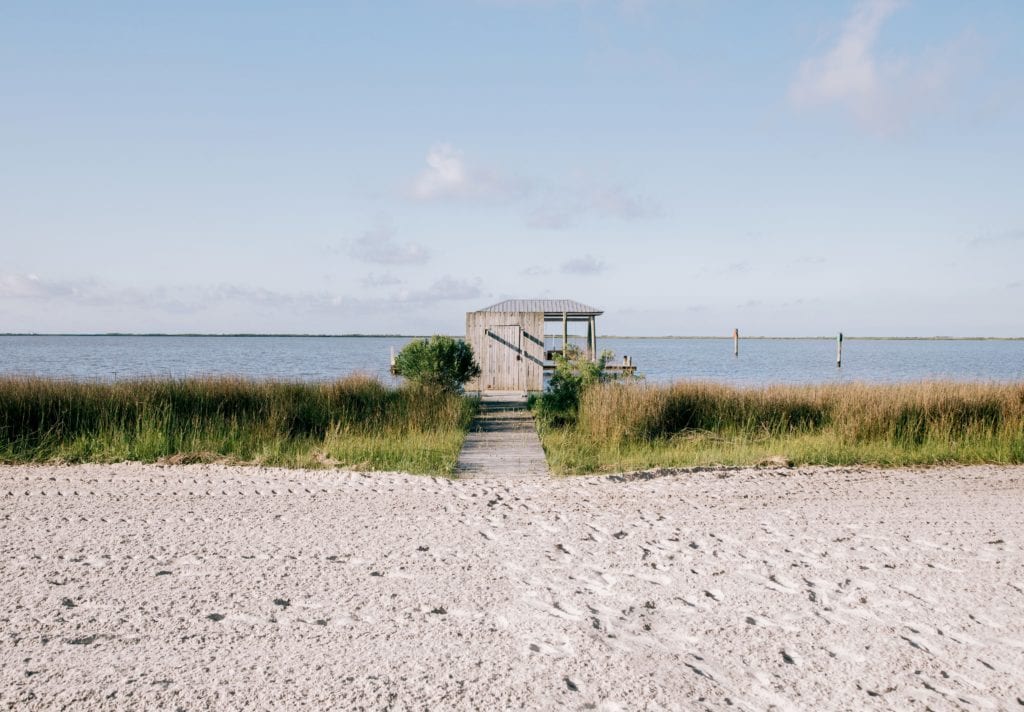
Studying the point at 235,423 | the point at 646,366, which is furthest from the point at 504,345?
the point at 646,366

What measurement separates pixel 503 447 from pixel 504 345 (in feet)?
26.5

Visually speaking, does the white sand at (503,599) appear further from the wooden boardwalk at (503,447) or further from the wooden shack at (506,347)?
the wooden shack at (506,347)

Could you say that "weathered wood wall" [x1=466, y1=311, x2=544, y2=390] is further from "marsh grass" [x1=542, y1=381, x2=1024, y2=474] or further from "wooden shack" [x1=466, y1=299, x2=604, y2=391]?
"marsh grass" [x1=542, y1=381, x2=1024, y2=474]

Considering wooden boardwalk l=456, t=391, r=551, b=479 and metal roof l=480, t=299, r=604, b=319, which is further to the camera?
metal roof l=480, t=299, r=604, b=319

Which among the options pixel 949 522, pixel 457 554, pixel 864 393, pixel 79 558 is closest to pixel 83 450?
pixel 79 558

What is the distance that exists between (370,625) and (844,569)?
3178 mm

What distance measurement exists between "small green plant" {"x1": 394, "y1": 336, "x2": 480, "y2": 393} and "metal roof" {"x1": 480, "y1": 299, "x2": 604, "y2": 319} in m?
8.30

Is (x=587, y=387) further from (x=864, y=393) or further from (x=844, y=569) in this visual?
(x=844, y=569)

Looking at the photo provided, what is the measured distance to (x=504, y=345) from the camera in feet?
59.1

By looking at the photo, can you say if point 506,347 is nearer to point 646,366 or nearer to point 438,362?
point 438,362

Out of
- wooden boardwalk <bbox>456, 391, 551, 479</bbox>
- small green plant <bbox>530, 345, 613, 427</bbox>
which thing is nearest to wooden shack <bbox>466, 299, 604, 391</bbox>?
wooden boardwalk <bbox>456, 391, 551, 479</bbox>

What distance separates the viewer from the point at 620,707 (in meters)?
3.32

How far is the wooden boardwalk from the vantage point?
28.2 ft

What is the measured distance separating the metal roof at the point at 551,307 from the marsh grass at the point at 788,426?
11.8 m
